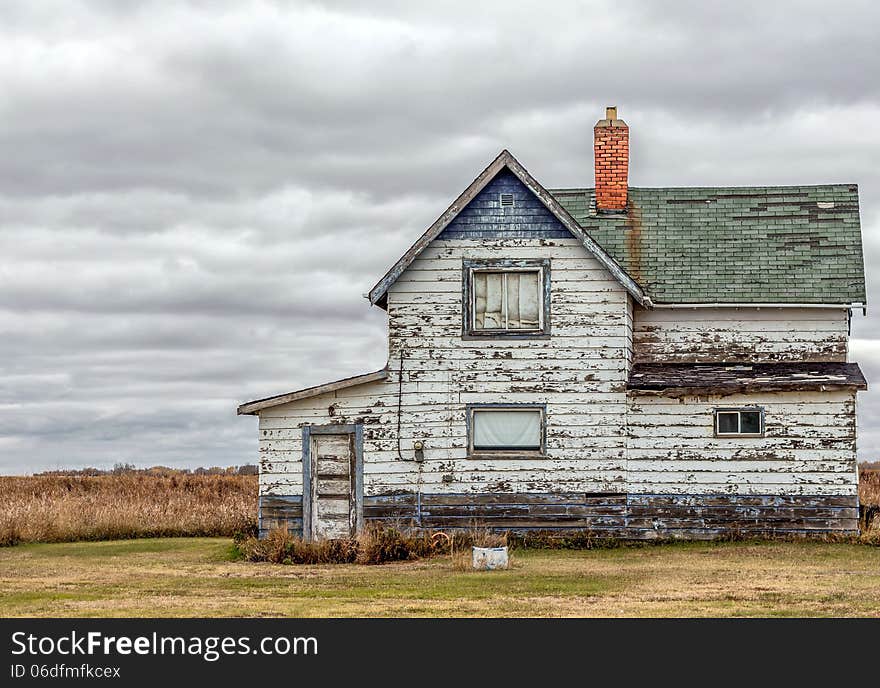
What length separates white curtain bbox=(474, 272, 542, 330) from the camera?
26.5 metres

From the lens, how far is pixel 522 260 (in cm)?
2647

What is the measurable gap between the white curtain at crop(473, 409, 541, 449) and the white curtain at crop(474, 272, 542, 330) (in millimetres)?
1737

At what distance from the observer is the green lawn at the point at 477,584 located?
55.0 feet

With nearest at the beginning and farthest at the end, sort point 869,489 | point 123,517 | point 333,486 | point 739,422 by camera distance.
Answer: point 739,422, point 333,486, point 123,517, point 869,489

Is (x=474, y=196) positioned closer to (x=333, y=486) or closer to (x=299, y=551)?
(x=333, y=486)

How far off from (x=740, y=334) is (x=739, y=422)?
83.2 inches

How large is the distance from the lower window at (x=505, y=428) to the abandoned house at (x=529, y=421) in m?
0.03

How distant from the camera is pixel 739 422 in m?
26.4

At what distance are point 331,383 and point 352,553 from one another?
3.83 metres

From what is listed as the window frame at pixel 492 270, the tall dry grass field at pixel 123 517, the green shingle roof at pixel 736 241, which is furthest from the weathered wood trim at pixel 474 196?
the tall dry grass field at pixel 123 517

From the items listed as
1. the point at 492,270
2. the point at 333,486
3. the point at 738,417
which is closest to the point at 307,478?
the point at 333,486

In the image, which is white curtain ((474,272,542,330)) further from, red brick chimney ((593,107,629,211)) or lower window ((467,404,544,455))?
red brick chimney ((593,107,629,211))
